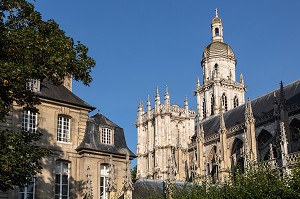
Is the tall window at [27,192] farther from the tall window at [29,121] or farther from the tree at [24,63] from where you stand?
the tree at [24,63]

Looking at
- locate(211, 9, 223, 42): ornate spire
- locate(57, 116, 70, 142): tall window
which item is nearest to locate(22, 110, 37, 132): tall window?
locate(57, 116, 70, 142): tall window

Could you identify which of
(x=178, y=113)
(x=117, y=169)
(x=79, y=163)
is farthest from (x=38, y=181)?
(x=178, y=113)

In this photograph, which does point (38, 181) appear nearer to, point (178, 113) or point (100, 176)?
point (100, 176)

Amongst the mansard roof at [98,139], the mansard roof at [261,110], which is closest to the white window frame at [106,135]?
the mansard roof at [98,139]

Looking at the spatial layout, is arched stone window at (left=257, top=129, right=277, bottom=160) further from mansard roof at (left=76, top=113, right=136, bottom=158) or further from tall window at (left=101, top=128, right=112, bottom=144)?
tall window at (left=101, top=128, right=112, bottom=144)

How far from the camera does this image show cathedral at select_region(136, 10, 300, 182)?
42.1 metres

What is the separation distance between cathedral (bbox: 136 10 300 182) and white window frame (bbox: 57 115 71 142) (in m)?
15.0

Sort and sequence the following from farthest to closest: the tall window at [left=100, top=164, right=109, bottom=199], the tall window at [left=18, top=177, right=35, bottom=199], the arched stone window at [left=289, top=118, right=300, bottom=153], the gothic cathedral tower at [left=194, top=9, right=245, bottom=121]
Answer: the gothic cathedral tower at [left=194, top=9, right=245, bottom=121]
the arched stone window at [left=289, top=118, right=300, bottom=153]
the tall window at [left=100, top=164, right=109, bottom=199]
the tall window at [left=18, top=177, right=35, bottom=199]

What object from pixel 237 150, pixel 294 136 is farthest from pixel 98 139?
pixel 237 150

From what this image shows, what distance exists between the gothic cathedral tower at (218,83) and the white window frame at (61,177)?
4049 cm

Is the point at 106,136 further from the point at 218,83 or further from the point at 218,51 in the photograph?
the point at 218,51

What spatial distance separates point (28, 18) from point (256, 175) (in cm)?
1180

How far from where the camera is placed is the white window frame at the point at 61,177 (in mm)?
23688

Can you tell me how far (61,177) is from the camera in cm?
2405
